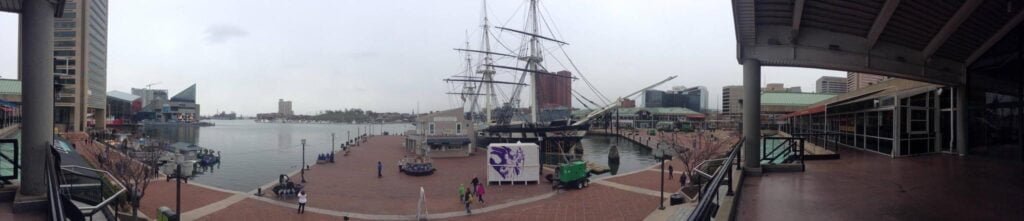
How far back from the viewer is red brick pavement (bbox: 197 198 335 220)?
16969mm

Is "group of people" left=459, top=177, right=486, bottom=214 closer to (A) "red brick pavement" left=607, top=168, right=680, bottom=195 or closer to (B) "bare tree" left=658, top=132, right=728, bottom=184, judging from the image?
(A) "red brick pavement" left=607, top=168, right=680, bottom=195

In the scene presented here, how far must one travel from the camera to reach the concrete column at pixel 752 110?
8648 millimetres

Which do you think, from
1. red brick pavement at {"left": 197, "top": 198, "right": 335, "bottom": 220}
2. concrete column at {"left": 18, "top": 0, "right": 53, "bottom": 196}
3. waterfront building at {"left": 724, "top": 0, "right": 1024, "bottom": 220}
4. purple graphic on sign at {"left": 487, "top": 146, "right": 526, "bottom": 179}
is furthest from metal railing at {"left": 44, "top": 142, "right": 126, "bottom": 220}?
purple graphic on sign at {"left": 487, "top": 146, "right": 526, "bottom": 179}

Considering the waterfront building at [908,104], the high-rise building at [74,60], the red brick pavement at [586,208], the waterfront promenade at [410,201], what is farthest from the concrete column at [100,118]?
the waterfront building at [908,104]

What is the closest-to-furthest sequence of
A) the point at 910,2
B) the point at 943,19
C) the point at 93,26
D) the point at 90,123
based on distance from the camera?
the point at 910,2, the point at 943,19, the point at 93,26, the point at 90,123

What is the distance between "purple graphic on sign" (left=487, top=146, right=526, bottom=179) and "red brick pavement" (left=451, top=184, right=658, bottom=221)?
13.6 ft

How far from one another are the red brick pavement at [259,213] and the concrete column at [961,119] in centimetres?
1995

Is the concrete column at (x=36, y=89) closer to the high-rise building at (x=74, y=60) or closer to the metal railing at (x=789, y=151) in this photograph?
the metal railing at (x=789, y=151)

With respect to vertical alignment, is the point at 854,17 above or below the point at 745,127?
above

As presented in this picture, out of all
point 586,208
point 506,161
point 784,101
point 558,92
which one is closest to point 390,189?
point 506,161

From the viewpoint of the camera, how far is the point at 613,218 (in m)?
16.2

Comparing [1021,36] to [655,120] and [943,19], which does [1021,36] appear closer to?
[943,19]

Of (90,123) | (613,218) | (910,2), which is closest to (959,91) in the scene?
(910,2)

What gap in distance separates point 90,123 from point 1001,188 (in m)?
106
